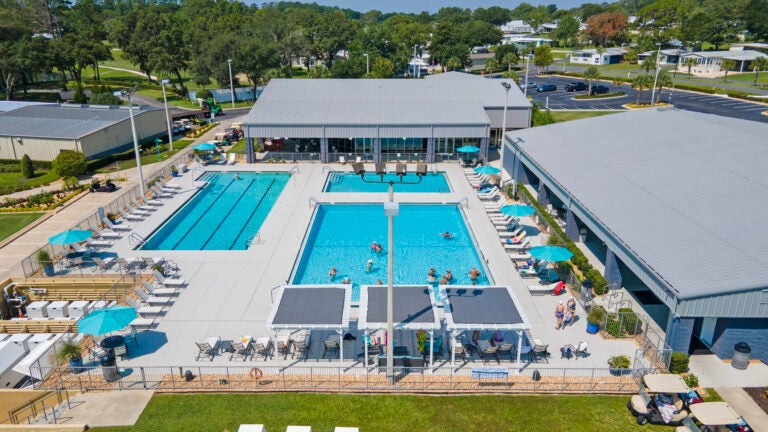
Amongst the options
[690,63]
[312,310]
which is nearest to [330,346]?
[312,310]

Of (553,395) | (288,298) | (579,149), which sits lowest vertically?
(553,395)

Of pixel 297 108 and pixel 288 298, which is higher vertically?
pixel 297 108

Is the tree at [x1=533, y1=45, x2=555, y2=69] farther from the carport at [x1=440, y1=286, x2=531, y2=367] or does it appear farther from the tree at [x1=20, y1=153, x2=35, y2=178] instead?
the carport at [x1=440, y1=286, x2=531, y2=367]

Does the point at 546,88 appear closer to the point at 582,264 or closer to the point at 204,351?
the point at 582,264

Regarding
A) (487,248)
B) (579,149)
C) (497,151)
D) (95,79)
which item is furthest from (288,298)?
(95,79)

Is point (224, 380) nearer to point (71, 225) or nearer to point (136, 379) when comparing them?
point (136, 379)

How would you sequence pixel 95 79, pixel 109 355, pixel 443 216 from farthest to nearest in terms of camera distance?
pixel 95 79
pixel 443 216
pixel 109 355
